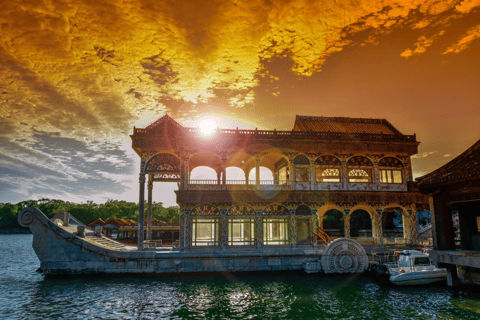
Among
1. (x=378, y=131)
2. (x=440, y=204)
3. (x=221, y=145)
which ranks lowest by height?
(x=440, y=204)

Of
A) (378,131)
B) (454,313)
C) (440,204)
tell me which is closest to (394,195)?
(378,131)

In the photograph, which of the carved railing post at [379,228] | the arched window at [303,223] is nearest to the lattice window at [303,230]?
the arched window at [303,223]

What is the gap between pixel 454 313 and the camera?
14.0m

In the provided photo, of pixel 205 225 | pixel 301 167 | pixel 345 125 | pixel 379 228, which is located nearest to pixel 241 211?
pixel 205 225

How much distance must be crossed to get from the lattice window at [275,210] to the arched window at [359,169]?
709cm

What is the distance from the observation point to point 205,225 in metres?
26.5

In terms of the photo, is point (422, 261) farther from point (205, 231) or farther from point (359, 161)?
point (205, 231)

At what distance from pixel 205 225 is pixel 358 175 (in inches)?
597

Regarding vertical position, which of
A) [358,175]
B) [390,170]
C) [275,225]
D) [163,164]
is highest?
[163,164]

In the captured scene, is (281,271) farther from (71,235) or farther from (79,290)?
(71,235)

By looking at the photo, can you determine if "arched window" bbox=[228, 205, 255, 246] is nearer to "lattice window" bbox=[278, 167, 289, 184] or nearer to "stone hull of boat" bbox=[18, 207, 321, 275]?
"stone hull of boat" bbox=[18, 207, 321, 275]

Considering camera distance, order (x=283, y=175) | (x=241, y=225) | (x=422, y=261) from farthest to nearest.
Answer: (x=283, y=175) → (x=241, y=225) → (x=422, y=261)

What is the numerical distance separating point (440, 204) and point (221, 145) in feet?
56.2

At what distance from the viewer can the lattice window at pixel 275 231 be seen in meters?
27.1
